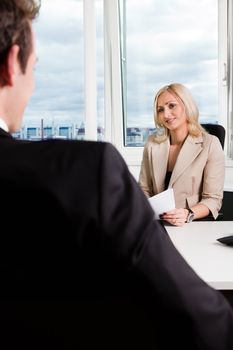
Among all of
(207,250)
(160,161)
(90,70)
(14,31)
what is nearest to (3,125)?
(14,31)

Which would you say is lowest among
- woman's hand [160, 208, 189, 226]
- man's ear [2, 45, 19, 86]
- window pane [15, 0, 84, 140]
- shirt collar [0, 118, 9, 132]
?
woman's hand [160, 208, 189, 226]

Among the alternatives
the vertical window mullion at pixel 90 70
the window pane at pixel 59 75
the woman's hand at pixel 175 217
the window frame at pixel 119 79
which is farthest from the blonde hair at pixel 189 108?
the window pane at pixel 59 75

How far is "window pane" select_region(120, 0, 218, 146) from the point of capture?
163 inches

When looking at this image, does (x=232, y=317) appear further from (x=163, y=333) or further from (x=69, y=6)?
(x=69, y=6)

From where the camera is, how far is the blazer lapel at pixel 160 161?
3.09m

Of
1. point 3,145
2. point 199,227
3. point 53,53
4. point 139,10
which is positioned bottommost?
point 199,227

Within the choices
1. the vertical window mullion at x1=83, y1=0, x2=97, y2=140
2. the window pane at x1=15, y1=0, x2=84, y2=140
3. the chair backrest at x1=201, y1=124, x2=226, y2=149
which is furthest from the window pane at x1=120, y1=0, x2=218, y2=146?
the chair backrest at x1=201, y1=124, x2=226, y2=149

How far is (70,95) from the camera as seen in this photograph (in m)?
4.40

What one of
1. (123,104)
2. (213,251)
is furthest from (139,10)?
(213,251)

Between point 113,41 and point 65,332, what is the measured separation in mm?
3841

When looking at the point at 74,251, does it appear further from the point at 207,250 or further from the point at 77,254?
the point at 207,250

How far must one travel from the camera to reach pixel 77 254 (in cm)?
67

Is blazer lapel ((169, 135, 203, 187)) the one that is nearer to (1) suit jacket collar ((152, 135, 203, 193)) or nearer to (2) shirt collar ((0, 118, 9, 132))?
(1) suit jacket collar ((152, 135, 203, 193))

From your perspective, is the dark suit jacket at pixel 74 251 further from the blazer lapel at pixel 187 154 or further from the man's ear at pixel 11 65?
the blazer lapel at pixel 187 154
